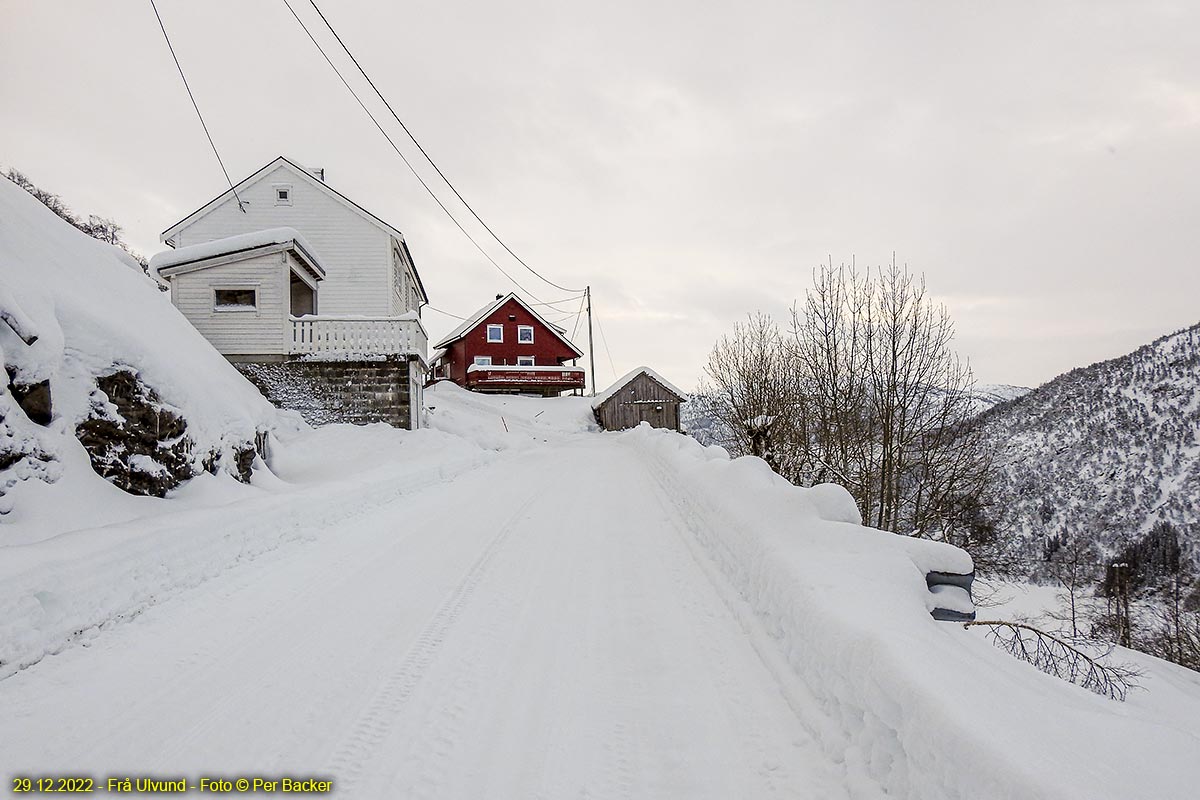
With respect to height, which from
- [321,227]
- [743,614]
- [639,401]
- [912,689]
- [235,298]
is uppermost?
[321,227]

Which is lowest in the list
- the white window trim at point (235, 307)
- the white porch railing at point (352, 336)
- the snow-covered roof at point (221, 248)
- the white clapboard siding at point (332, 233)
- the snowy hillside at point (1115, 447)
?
the snowy hillside at point (1115, 447)

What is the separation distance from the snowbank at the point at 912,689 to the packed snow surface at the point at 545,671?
0.01 metres

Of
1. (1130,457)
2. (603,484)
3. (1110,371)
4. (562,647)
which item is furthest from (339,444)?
(1110,371)

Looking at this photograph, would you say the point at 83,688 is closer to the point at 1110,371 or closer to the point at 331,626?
the point at 331,626

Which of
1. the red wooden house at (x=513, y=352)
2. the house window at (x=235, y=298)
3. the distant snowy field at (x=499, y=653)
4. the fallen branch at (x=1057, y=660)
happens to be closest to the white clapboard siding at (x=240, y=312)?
the house window at (x=235, y=298)

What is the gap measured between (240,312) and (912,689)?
651 inches

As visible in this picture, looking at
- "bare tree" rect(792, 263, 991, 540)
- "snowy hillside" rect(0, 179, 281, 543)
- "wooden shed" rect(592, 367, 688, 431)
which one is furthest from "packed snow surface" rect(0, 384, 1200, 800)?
"wooden shed" rect(592, 367, 688, 431)

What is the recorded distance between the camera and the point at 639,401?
40.4 metres

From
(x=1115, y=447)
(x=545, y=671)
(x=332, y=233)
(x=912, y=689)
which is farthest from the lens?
(x=1115, y=447)

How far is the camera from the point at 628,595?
4.91 m

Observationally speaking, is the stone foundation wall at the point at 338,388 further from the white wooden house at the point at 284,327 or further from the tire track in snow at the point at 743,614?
the tire track in snow at the point at 743,614

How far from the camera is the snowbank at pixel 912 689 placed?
2.02 m

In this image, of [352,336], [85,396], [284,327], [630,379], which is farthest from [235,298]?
[630,379]

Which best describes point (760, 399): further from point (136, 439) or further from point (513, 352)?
point (513, 352)
